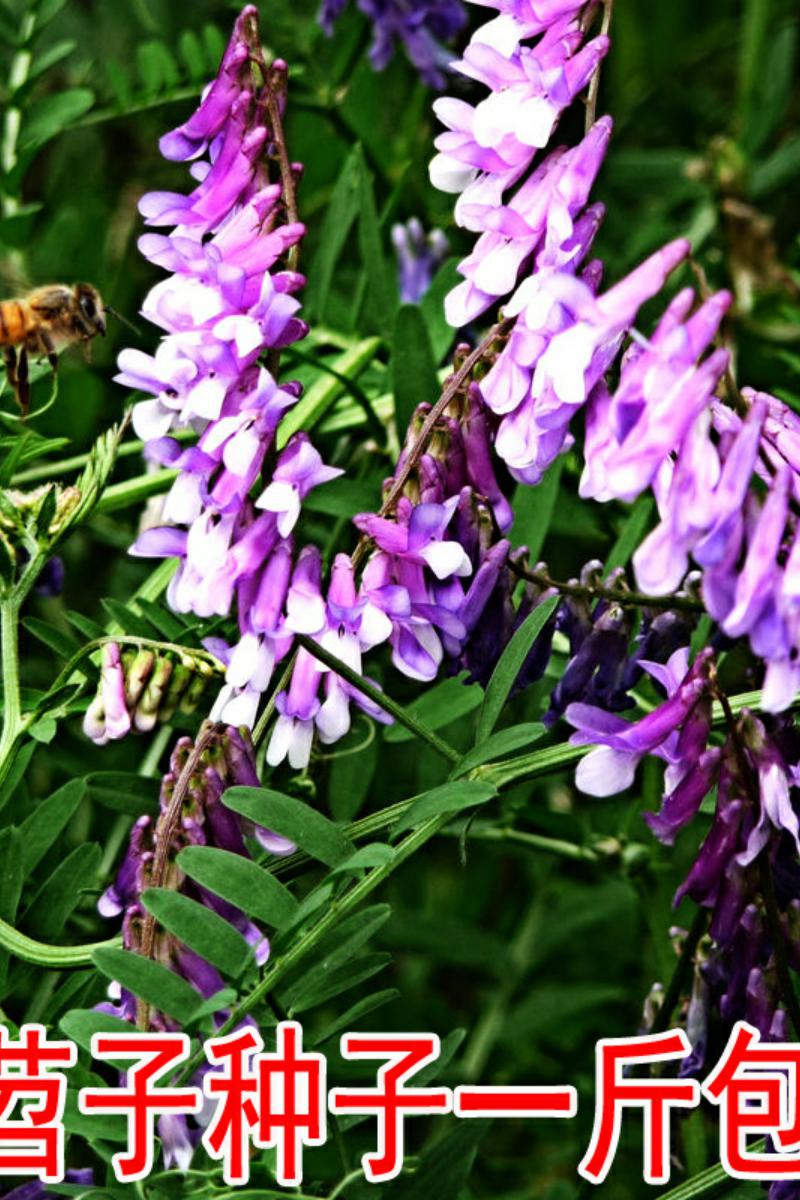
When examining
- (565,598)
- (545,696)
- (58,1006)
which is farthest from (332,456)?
(58,1006)

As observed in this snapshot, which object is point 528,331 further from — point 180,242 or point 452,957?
point 452,957

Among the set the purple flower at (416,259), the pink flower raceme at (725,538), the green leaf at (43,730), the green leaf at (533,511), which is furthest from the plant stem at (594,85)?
the purple flower at (416,259)

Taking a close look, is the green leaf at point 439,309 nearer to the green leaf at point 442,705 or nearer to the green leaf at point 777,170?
the green leaf at point 442,705

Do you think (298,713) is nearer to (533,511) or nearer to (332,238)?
(533,511)

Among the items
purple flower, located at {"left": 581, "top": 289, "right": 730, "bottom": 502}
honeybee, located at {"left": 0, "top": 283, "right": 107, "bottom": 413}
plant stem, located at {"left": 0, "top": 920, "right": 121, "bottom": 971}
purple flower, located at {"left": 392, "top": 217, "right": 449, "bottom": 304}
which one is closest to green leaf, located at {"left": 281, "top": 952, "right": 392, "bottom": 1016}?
plant stem, located at {"left": 0, "top": 920, "right": 121, "bottom": 971}

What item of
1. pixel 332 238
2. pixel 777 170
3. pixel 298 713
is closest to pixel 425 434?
pixel 298 713

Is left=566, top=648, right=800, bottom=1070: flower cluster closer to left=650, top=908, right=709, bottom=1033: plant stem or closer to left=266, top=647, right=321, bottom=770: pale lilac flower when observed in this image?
left=650, top=908, right=709, bottom=1033: plant stem
